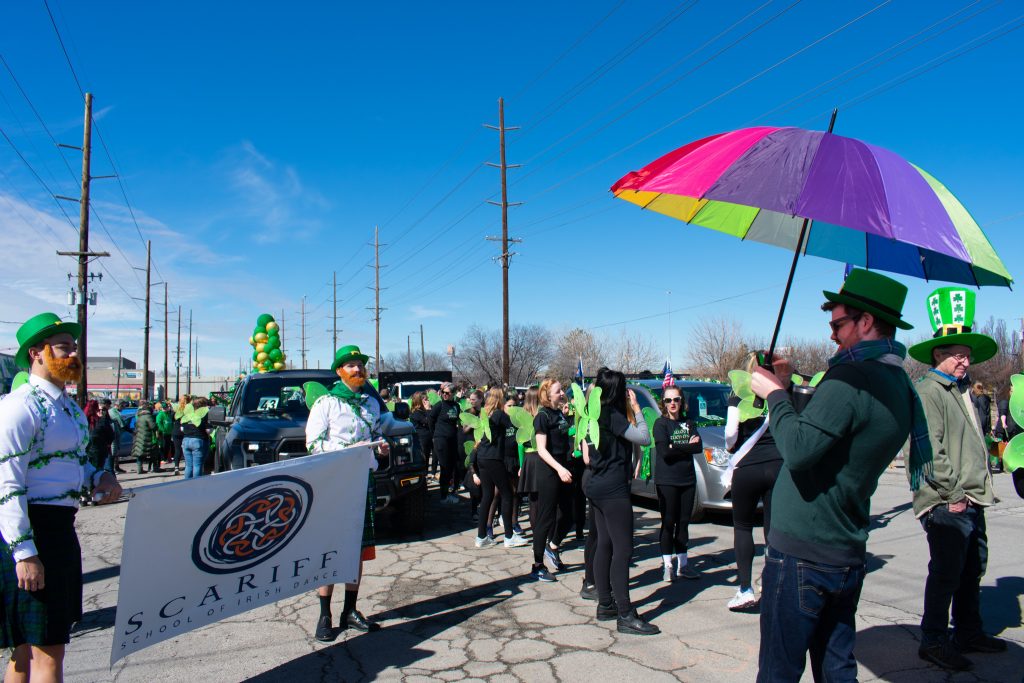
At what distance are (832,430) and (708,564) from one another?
4.48m

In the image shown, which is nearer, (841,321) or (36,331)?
→ (841,321)

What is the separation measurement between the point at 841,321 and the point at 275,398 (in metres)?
7.23

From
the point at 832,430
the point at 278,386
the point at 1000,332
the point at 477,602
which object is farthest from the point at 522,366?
the point at 832,430

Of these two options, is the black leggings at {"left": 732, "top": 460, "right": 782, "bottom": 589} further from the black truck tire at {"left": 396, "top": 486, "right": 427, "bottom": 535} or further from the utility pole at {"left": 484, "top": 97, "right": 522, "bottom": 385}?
the utility pole at {"left": 484, "top": 97, "right": 522, "bottom": 385}

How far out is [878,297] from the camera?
2543 mm

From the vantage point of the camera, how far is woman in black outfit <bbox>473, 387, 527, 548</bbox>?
7.02 meters

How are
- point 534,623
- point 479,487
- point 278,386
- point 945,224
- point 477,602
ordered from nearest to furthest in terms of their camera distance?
point 945,224 → point 534,623 → point 477,602 → point 479,487 → point 278,386

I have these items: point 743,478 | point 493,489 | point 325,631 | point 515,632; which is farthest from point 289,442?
point 743,478

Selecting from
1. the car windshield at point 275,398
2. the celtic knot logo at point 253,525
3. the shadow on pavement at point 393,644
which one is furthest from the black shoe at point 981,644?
the car windshield at point 275,398

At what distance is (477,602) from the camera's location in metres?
5.34

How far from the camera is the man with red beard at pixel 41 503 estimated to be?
2.81 m

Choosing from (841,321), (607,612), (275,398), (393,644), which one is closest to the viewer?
(841,321)

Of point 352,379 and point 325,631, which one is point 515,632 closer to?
point 325,631

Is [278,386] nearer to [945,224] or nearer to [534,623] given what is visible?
[534,623]
